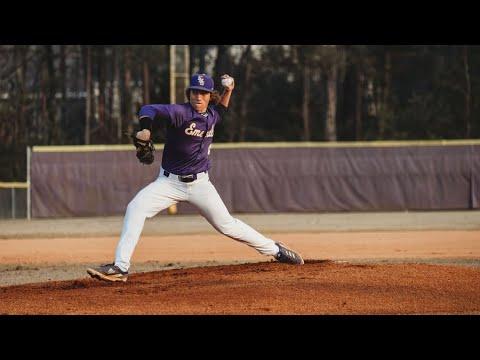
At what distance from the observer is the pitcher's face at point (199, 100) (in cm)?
955

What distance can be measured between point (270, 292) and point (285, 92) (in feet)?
124

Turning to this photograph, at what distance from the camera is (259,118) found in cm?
4575

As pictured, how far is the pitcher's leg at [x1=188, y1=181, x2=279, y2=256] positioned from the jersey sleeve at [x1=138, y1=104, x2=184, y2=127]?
69cm

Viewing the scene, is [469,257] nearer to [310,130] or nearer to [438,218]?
[438,218]

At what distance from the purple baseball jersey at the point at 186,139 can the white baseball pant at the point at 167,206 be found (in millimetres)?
111

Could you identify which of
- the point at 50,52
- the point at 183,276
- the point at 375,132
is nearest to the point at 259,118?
the point at 375,132

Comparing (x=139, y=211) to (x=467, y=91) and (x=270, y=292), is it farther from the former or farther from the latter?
(x=467, y=91)

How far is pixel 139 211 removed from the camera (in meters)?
9.43

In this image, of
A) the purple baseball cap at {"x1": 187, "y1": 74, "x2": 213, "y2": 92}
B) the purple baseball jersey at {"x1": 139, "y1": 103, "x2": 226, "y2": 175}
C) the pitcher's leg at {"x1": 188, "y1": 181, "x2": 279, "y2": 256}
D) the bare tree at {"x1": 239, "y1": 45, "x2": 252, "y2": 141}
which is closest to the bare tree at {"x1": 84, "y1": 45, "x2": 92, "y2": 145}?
the bare tree at {"x1": 239, "y1": 45, "x2": 252, "y2": 141}

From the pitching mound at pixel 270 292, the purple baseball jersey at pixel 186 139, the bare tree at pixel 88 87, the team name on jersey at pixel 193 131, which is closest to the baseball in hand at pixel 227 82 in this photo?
the purple baseball jersey at pixel 186 139

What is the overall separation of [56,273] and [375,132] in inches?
1271

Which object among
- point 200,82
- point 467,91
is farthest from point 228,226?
point 467,91

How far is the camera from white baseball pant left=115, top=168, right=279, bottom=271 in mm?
9391

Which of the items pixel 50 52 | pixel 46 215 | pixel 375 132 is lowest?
pixel 46 215
